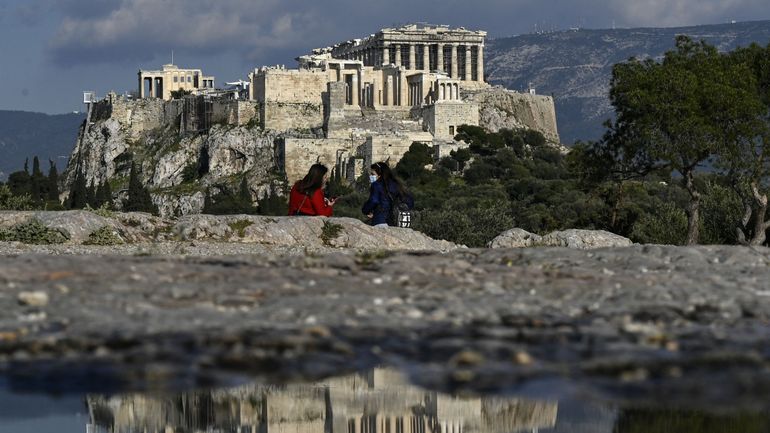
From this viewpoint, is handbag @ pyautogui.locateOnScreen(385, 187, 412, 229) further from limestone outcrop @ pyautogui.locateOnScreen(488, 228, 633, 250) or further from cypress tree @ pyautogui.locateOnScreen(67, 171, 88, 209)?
cypress tree @ pyautogui.locateOnScreen(67, 171, 88, 209)

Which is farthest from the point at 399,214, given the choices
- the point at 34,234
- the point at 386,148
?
the point at 386,148

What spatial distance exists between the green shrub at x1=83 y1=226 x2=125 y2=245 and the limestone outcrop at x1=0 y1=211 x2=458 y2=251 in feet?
0.08

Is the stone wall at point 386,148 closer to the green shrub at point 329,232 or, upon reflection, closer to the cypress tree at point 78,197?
the cypress tree at point 78,197

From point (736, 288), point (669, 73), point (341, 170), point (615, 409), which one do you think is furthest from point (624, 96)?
Answer: point (341, 170)

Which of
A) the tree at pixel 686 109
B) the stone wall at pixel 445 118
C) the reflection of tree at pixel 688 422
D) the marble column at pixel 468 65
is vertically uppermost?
the marble column at pixel 468 65

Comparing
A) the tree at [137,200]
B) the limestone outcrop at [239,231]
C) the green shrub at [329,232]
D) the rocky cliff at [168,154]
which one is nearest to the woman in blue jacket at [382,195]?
the limestone outcrop at [239,231]

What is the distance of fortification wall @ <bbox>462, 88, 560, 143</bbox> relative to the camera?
115000mm

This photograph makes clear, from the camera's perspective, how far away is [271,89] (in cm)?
11338

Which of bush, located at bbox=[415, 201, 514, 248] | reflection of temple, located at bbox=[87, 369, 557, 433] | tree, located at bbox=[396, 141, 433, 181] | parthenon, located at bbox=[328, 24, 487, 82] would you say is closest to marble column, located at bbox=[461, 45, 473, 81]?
parthenon, located at bbox=[328, 24, 487, 82]

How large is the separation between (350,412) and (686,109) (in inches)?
1022

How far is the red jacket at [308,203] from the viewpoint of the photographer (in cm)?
2164

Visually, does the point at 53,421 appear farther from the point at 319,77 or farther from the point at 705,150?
the point at 319,77

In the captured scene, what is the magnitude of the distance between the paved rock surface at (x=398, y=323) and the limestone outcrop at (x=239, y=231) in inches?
354

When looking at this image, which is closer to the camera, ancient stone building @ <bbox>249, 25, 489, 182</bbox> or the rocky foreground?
the rocky foreground
